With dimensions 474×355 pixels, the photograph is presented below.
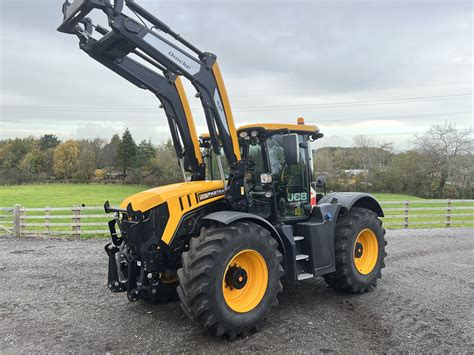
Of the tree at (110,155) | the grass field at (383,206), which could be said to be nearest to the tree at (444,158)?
the grass field at (383,206)

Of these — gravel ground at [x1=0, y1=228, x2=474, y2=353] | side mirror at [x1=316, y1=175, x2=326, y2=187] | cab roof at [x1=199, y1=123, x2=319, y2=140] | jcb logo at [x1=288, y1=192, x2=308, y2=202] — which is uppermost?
cab roof at [x1=199, y1=123, x2=319, y2=140]

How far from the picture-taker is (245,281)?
4.55 meters

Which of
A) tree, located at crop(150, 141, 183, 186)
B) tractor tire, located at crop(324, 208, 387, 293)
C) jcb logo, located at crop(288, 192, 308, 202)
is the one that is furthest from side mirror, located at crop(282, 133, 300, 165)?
tree, located at crop(150, 141, 183, 186)

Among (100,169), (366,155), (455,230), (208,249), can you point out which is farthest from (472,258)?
(100,169)

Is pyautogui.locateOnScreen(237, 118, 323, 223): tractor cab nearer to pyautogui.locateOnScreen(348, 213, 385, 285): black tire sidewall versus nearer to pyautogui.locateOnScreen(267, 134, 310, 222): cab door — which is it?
pyautogui.locateOnScreen(267, 134, 310, 222): cab door

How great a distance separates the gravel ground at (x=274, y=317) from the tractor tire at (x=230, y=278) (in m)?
0.25

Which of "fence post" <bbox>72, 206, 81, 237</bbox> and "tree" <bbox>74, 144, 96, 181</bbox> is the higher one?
"tree" <bbox>74, 144, 96, 181</bbox>

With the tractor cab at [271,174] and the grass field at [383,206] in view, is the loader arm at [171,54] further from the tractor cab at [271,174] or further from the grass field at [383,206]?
the grass field at [383,206]

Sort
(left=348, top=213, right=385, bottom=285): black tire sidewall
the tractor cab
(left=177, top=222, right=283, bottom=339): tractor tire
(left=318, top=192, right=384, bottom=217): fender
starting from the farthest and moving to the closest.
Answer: (left=318, top=192, right=384, bottom=217): fender
(left=348, top=213, right=385, bottom=285): black tire sidewall
the tractor cab
(left=177, top=222, right=283, bottom=339): tractor tire

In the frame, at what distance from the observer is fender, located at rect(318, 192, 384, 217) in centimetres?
613

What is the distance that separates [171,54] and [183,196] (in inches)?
66.1

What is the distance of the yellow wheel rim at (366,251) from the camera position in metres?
6.20

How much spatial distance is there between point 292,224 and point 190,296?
2212 mm

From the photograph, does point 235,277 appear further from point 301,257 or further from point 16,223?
point 16,223
